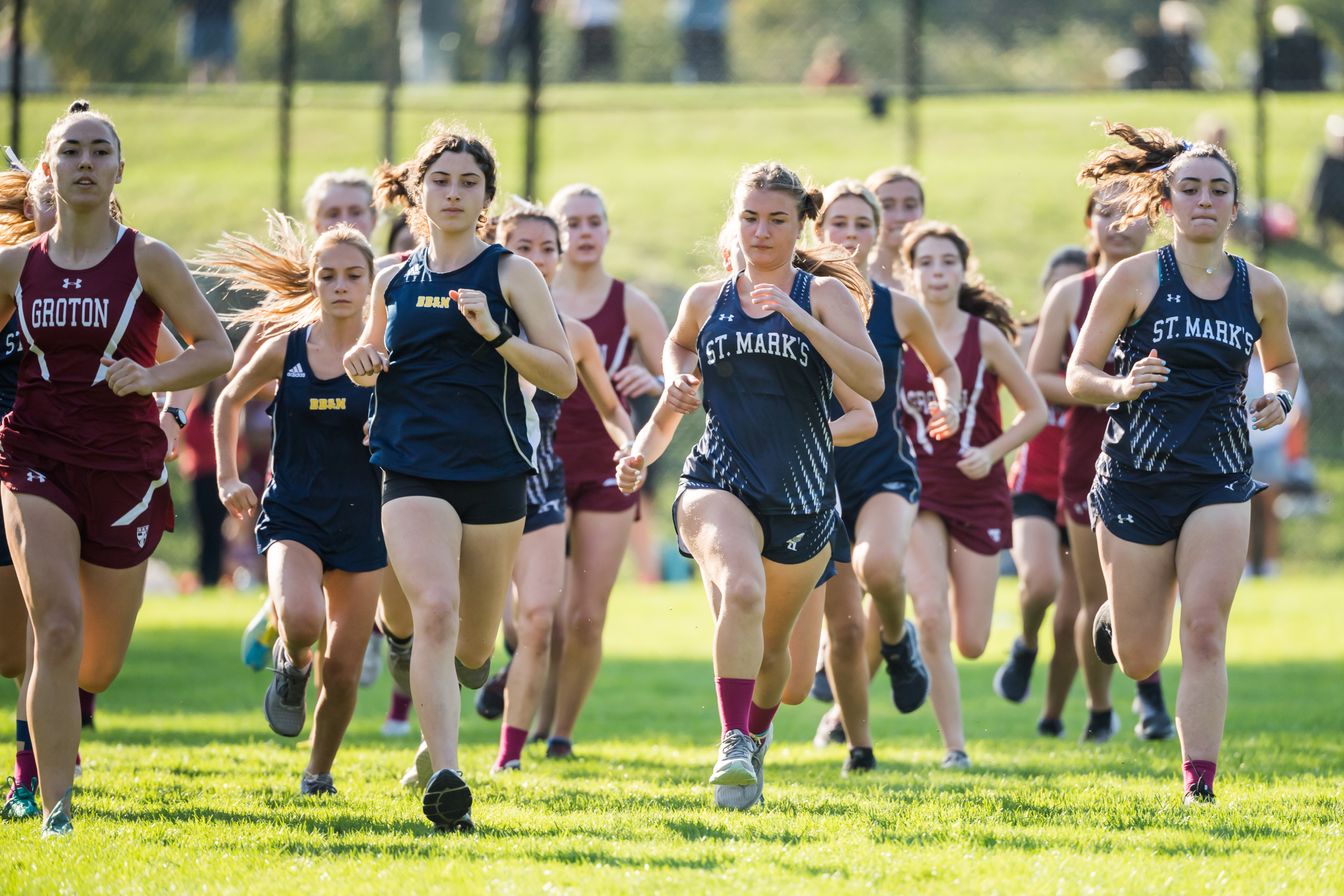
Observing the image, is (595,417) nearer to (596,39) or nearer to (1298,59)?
(1298,59)

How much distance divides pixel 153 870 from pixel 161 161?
1960 cm

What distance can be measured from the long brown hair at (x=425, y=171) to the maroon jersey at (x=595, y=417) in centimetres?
174

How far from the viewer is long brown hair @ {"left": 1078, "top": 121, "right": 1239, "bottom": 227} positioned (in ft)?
21.3

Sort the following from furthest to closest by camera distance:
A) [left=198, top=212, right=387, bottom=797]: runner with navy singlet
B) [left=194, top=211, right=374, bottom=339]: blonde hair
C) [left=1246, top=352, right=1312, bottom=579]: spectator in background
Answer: [left=1246, top=352, right=1312, bottom=579]: spectator in background
[left=194, top=211, right=374, bottom=339]: blonde hair
[left=198, top=212, right=387, bottom=797]: runner with navy singlet

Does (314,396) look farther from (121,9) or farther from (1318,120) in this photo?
(1318,120)

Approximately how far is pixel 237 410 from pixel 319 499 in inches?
22.7

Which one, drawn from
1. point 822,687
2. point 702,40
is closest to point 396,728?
point 822,687

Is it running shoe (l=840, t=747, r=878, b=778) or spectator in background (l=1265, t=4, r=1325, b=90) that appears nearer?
running shoe (l=840, t=747, r=878, b=778)

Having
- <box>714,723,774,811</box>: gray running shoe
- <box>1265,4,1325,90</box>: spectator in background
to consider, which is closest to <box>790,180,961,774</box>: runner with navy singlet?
<box>714,723,774,811</box>: gray running shoe

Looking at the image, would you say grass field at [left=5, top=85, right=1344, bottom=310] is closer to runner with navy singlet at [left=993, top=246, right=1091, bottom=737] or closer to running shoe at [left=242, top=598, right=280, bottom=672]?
runner with navy singlet at [left=993, top=246, right=1091, bottom=737]

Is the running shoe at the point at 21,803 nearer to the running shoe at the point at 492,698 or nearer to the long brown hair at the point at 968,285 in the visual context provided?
the running shoe at the point at 492,698

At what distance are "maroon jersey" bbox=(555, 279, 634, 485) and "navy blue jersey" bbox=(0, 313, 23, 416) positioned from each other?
2.51m

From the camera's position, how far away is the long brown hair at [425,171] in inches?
239

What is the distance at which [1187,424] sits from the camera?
609 centimetres
